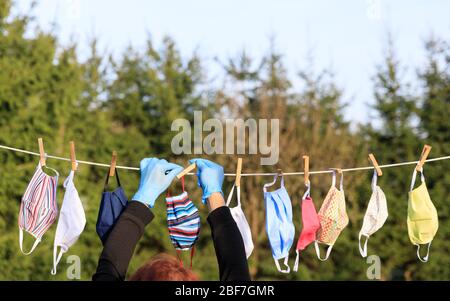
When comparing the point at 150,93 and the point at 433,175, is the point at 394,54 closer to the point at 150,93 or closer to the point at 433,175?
the point at 433,175

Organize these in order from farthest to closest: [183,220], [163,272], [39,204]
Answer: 1. [39,204]
2. [183,220]
3. [163,272]

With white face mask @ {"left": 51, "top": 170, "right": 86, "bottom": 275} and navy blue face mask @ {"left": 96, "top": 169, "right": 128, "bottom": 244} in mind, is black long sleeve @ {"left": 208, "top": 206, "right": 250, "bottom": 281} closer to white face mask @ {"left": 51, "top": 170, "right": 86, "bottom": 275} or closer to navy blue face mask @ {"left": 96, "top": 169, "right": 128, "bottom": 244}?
navy blue face mask @ {"left": 96, "top": 169, "right": 128, "bottom": 244}

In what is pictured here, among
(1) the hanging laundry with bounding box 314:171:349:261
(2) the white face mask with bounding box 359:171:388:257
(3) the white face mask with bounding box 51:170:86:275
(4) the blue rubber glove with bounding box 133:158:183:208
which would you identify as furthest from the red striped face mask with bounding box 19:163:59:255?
(2) the white face mask with bounding box 359:171:388:257

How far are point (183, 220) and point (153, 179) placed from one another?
2.82ft

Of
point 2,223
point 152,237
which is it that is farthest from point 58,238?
point 152,237

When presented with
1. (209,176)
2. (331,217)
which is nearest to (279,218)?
(331,217)

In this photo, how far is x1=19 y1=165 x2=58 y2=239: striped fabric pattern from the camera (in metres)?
3.88

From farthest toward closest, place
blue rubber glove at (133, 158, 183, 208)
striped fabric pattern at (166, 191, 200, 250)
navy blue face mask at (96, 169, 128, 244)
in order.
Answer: striped fabric pattern at (166, 191, 200, 250), navy blue face mask at (96, 169, 128, 244), blue rubber glove at (133, 158, 183, 208)

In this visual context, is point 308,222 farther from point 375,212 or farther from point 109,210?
point 109,210

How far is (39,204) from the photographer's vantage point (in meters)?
3.88

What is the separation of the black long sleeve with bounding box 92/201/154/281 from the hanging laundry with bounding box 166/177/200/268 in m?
1.38

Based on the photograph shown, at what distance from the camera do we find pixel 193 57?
11.4m
